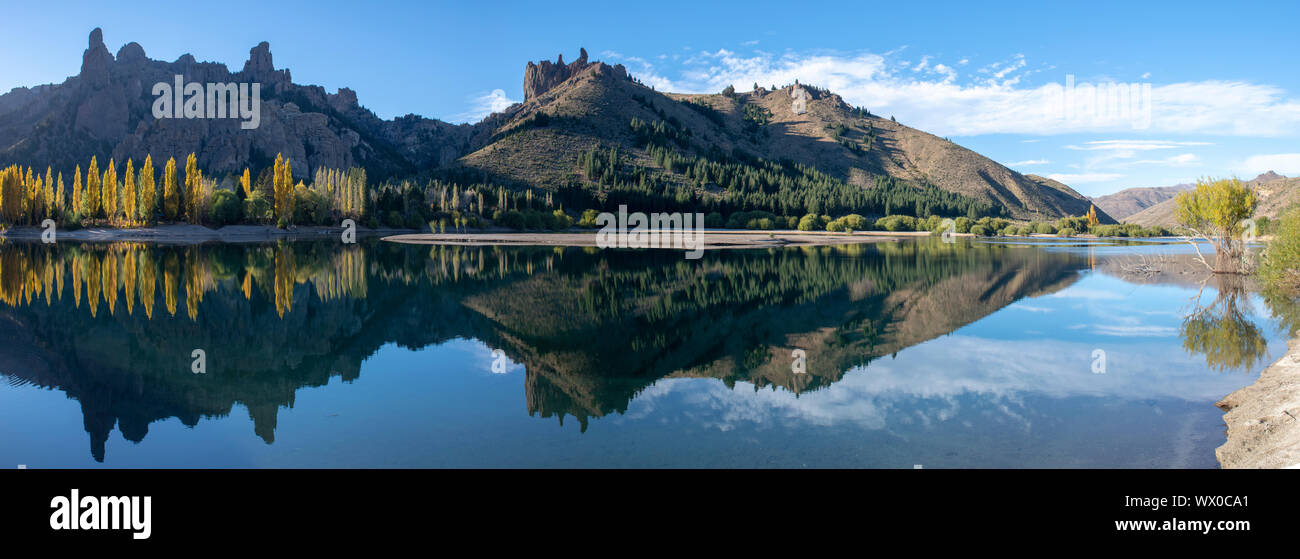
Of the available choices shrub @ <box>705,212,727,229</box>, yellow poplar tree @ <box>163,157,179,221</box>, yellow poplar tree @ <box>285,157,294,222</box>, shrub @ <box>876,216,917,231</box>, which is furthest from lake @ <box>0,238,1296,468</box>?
shrub @ <box>876,216,917,231</box>

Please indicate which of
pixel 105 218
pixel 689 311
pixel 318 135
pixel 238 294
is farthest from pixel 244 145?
pixel 689 311

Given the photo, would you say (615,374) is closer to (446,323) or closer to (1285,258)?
(446,323)

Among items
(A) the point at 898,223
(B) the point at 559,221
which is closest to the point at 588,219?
(B) the point at 559,221

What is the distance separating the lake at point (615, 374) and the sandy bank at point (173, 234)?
5471 centimetres

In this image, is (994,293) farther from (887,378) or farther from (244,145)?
(244,145)

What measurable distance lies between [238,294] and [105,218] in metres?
78.1

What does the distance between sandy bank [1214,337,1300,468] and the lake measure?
306mm

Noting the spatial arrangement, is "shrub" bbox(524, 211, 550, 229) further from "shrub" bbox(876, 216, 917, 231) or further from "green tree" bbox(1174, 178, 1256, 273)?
"green tree" bbox(1174, 178, 1256, 273)

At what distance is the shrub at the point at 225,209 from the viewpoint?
81688 millimetres

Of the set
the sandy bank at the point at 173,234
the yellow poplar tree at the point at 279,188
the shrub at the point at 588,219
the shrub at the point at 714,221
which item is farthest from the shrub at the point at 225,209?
the shrub at the point at 714,221

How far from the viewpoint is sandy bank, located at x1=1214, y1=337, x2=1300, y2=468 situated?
7.87 metres

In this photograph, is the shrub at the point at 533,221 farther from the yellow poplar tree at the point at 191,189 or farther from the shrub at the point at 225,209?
the yellow poplar tree at the point at 191,189

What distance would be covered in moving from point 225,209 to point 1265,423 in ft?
317
